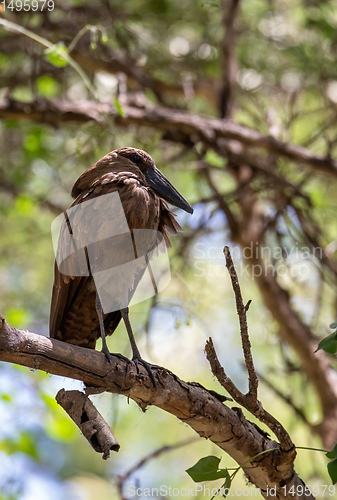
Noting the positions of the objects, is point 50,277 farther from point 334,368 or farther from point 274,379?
point 334,368

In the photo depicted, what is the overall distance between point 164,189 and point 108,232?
441 millimetres

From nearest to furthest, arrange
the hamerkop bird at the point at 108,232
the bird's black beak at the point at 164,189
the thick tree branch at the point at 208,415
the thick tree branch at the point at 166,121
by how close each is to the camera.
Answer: the thick tree branch at the point at 208,415 → the hamerkop bird at the point at 108,232 → the bird's black beak at the point at 164,189 → the thick tree branch at the point at 166,121

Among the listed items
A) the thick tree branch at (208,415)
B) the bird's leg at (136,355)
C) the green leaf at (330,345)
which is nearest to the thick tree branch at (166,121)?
the bird's leg at (136,355)

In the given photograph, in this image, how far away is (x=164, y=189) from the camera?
2816mm

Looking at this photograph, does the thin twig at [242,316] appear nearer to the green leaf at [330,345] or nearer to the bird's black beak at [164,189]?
the green leaf at [330,345]

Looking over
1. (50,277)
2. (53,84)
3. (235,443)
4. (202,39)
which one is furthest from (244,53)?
(235,443)

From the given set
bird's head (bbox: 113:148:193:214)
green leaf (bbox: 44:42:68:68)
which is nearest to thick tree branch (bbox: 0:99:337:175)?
green leaf (bbox: 44:42:68:68)

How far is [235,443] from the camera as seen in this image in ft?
7.24

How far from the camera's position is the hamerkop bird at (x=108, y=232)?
8.39 ft

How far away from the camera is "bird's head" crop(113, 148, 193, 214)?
278 centimetres

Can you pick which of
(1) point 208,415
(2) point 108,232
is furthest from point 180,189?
(1) point 208,415

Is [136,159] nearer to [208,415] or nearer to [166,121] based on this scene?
[166,121]

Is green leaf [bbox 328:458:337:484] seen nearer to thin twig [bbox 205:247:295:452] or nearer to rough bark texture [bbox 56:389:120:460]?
thin twig [bbox 205:247:295:452]

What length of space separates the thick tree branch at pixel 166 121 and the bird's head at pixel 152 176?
2.57ft
